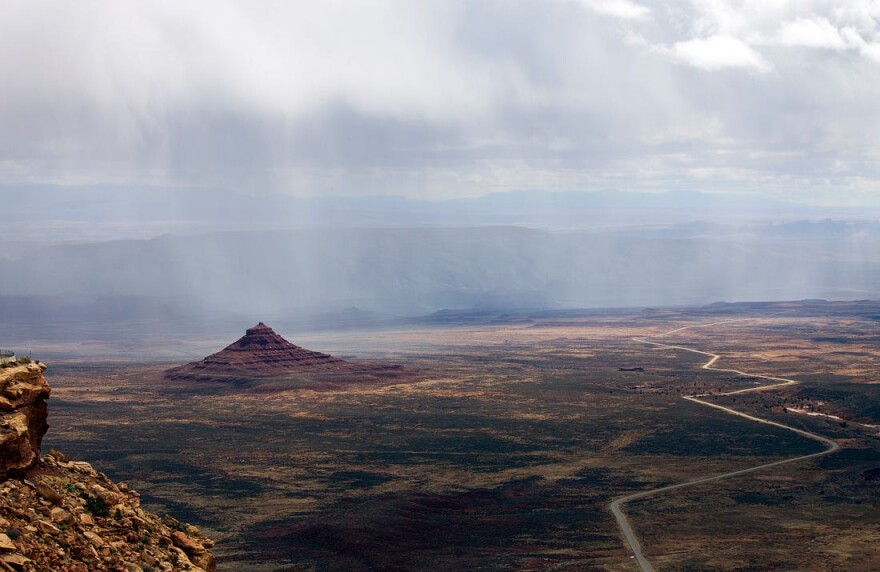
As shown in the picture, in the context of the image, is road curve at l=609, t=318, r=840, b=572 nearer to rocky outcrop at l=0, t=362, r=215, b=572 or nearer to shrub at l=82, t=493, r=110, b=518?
rocky outcrop at l=0, t=362, r=215, b=572

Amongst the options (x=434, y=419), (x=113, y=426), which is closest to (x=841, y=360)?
(x=434, y=419)

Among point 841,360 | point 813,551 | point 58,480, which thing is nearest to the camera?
point 58,480

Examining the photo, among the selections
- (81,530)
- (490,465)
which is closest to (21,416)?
(81,530)

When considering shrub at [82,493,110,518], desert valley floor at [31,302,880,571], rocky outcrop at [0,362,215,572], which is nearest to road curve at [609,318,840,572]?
desert valley floor at [31,302,880,571]

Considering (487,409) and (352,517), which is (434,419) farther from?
(352,517)

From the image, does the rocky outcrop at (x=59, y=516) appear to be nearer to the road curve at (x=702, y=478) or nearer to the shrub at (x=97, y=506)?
the shrub at (x=97, y=506)

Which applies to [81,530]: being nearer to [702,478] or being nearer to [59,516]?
[59,516]
